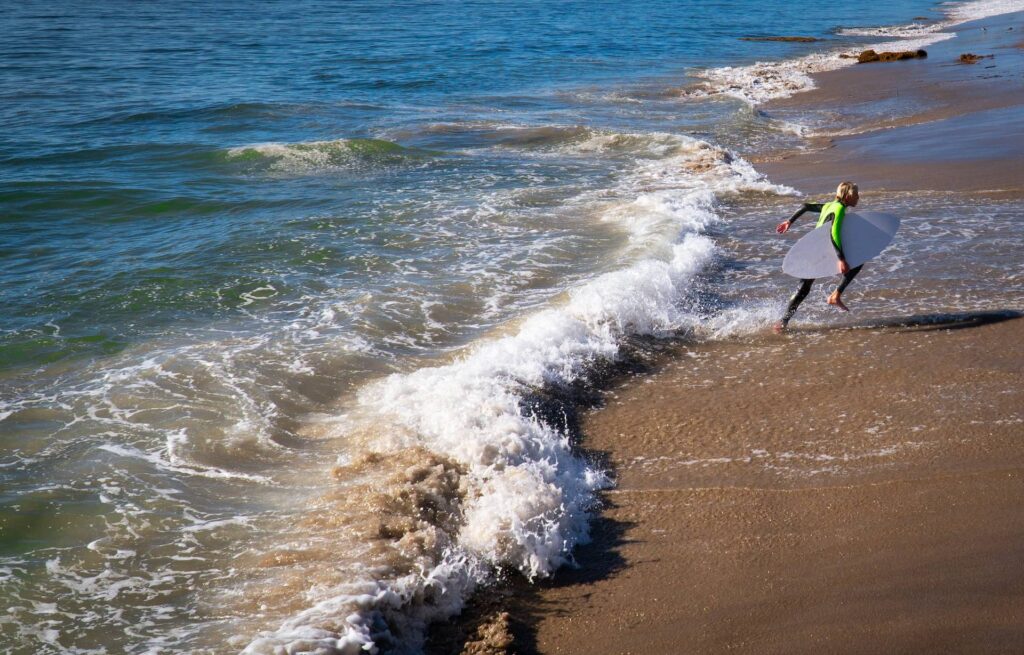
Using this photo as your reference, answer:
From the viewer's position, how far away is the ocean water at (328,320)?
16.3ft

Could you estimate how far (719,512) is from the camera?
17.4 ft

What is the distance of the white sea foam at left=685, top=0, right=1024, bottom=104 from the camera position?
2397cm

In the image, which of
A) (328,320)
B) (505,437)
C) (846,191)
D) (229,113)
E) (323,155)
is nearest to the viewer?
(505,437)

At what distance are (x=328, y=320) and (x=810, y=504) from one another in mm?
5310

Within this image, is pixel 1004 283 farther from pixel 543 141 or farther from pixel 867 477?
pixel 543 141

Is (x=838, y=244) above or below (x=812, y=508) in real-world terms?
above

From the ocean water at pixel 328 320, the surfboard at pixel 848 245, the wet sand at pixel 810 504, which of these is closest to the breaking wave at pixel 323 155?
the ocean water at pixel 328 320

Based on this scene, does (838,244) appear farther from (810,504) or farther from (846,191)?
(810,504)

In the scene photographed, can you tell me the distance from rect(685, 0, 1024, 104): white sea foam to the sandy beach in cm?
1659

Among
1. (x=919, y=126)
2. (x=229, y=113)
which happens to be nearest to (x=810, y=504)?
(x=919, y=126)

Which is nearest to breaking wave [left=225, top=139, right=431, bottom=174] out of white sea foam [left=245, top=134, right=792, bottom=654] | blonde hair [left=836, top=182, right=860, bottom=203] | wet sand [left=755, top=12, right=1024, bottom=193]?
wet sand [left=755, top=12, right=1024, bottom=193]

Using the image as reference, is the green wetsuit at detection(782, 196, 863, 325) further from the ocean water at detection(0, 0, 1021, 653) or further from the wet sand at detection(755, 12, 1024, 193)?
the wet sand at detection(755, 12, 1024, 193)

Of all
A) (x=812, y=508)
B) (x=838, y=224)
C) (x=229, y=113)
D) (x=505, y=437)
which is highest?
(x=229, y=113)

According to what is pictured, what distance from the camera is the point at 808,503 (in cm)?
532
